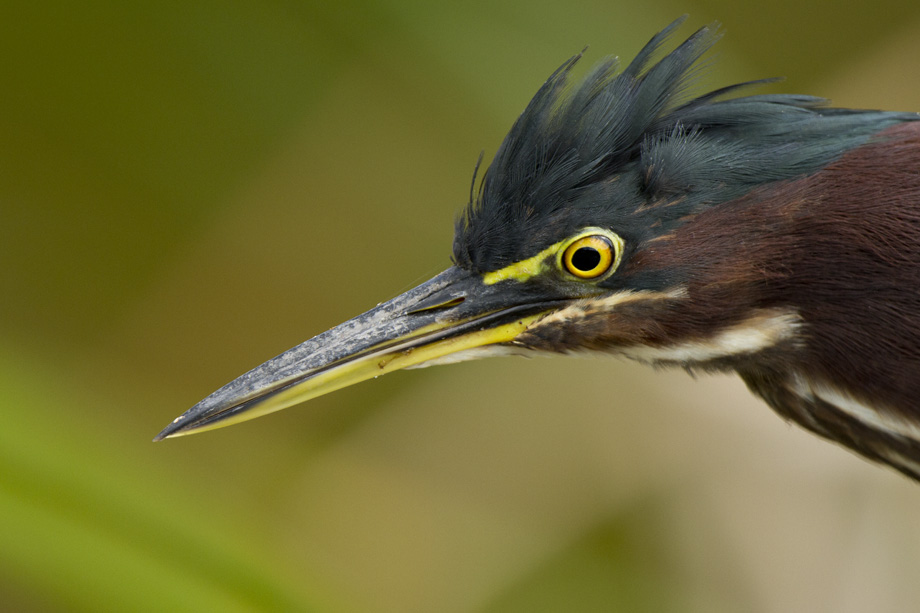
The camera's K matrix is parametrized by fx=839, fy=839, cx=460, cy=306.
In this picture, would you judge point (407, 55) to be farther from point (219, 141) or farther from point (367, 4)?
point (219, 141)

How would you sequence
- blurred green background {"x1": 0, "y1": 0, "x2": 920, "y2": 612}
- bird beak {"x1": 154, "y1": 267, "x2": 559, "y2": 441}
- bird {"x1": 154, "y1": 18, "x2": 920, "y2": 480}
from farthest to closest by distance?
blurred green background {"x1": 0, "y1": 0, "x2": 920, "y2": 612} → bird beak {"x1": 154, "y1": 267, "x2": 559, "y2": 441} → bird {"x1": 154, "y1": 18, "x2": 920, "y2": 480}

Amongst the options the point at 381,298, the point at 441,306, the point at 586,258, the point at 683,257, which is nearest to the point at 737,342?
the point at 683,257

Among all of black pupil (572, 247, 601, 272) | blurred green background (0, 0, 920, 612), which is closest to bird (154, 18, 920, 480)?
black pupil (572, 247, 601, 272)

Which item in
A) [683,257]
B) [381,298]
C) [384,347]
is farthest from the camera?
[381,298]

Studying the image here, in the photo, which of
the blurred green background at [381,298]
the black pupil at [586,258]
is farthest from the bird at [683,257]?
the blurred green background at [381,298]

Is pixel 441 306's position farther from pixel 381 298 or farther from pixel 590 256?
pixel 381 298

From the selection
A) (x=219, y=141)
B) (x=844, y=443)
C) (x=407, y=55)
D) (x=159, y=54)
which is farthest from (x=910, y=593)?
(x=159, y=54)

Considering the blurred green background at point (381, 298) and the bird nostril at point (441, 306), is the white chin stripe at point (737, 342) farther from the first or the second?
the blurred green background at point (381, 298)

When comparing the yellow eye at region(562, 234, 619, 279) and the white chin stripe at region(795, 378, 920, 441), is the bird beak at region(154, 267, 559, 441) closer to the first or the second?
the yellow eye at region(562, 234, 619, 279)
